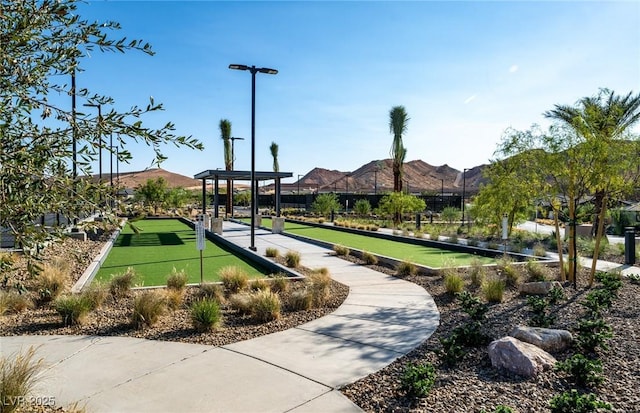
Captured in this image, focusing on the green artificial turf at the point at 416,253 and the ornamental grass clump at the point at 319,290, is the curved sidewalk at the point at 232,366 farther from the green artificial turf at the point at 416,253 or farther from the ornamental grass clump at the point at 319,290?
the green artificial turf at the point at 416,253

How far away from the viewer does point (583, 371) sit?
4.14 m

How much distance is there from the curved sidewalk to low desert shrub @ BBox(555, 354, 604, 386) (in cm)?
163

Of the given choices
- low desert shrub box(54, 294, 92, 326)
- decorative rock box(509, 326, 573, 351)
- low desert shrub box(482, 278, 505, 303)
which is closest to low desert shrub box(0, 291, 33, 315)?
low desert shrub box(54, 294, 92, 326)

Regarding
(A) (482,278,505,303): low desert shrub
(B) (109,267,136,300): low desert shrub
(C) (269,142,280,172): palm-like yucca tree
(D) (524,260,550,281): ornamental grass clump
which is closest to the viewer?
(A) (482,278,505,303): low desert shrub

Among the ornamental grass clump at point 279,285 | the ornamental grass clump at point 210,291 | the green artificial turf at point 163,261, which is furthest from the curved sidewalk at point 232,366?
the green artificial turf at point 163,261

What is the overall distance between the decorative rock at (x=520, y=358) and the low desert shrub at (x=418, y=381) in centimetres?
87

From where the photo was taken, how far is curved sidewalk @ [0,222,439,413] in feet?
12.6

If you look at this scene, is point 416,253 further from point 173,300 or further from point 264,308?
point 173,300

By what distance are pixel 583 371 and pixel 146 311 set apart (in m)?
5.03

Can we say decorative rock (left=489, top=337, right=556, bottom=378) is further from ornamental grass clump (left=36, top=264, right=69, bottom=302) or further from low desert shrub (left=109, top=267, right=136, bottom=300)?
ornamental grass clump (left=36, top=264, right=69, bottom=302)

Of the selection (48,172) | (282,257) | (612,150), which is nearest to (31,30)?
(48,172)

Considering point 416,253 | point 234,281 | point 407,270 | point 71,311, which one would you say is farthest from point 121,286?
point 416,253

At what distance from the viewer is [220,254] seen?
1464 centimetres

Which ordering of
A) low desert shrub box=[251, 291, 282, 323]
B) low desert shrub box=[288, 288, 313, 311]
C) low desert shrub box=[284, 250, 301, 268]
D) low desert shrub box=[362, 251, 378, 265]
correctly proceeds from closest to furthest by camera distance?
1. low desert shrub box=[251, 291, 282, 323]
2. low desert shrub box=[288, 288, 313, 311]
3. low desert shrub box=[284, 250, 301, 268]
4. low desert shrub box=[362, 251, 378, 265]
